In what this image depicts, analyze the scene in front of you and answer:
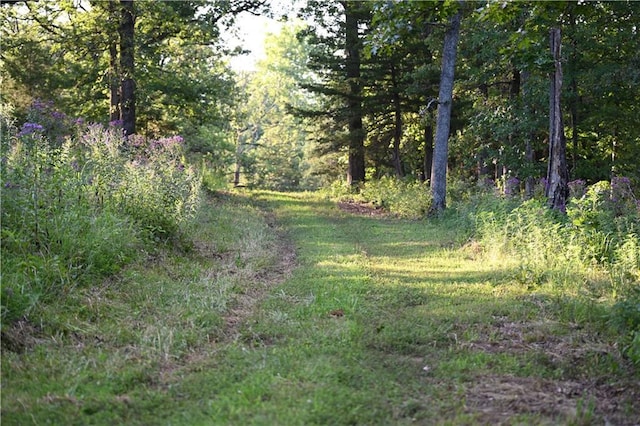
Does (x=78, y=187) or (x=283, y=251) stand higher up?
(x=78, y=187)

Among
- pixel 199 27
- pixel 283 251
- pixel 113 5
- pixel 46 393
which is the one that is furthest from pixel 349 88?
pixel 46 393

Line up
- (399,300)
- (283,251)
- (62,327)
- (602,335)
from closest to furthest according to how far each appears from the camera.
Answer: (62,327) → (602,335) → (399,300) → (283,251)

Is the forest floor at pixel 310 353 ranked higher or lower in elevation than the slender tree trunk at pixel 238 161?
lower

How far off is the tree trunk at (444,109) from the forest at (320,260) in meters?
0.06

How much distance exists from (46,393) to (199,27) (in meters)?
15.7

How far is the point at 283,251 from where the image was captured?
9.75 m

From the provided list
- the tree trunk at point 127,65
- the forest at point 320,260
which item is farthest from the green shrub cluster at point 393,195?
the tree trunk at point 127,65

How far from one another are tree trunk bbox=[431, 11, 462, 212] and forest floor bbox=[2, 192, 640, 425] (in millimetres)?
7488

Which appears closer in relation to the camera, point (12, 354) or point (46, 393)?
point (46, 393)

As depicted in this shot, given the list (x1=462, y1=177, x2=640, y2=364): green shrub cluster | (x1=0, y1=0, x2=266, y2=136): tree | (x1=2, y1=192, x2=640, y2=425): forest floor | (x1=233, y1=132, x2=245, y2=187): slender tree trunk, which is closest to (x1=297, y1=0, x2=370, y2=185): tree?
(x1=0, y1=0, x2=266, y2=136): tree

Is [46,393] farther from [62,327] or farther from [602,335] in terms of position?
[602,335]

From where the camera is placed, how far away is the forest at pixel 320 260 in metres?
3.93

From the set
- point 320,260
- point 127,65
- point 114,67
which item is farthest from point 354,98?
point 320,260

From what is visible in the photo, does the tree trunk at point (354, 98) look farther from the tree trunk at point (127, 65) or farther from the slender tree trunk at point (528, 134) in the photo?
the tree trunk at point (127, 65)
